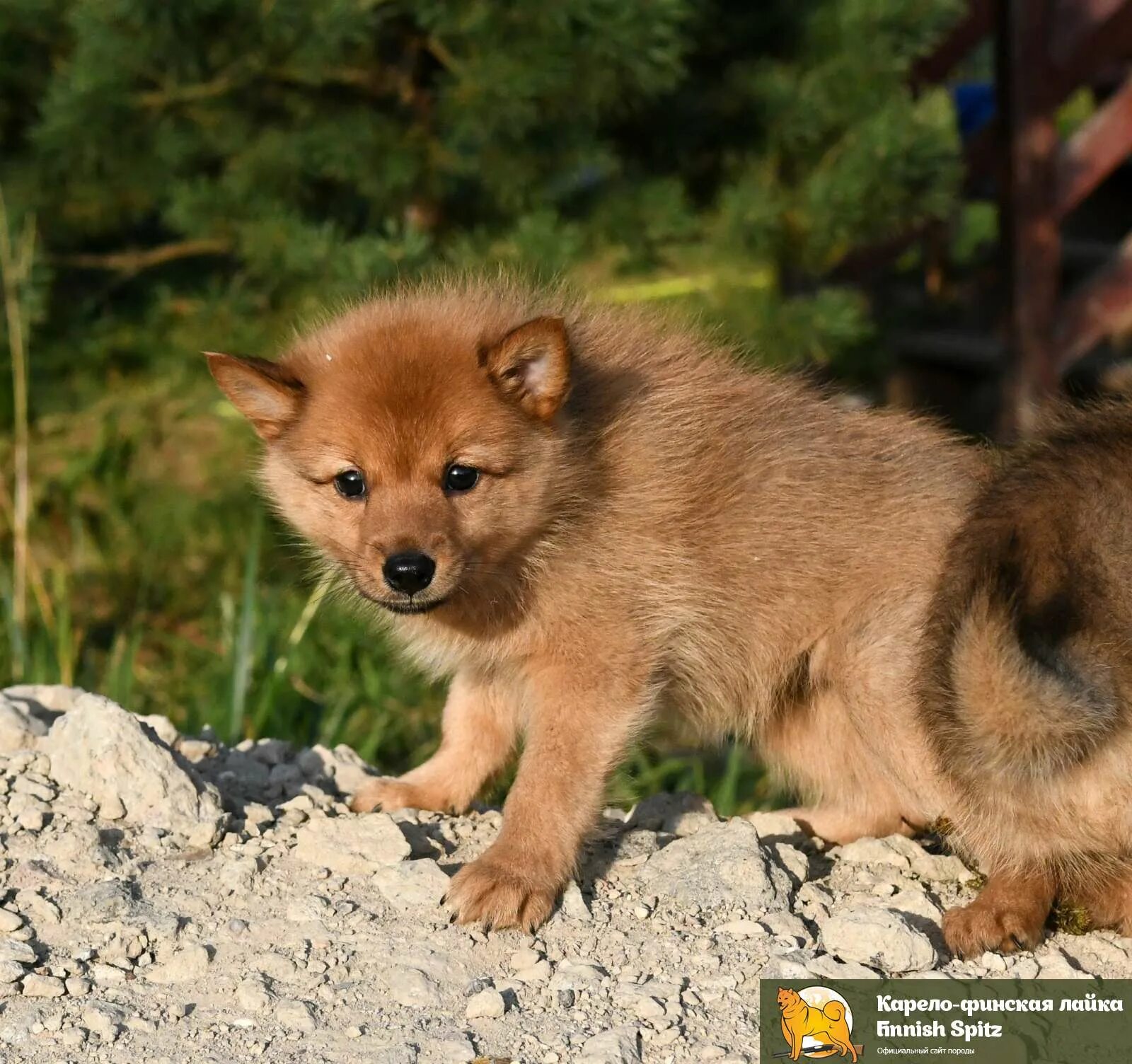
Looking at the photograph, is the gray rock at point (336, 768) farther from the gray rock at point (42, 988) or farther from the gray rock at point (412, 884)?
the gray rock at point (42, 988)

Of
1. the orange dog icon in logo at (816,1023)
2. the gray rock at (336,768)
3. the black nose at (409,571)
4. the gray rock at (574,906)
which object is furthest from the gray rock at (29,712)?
the orange dog icon in logo at (816,1023)

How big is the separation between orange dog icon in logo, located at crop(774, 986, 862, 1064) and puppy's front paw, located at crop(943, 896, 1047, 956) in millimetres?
434

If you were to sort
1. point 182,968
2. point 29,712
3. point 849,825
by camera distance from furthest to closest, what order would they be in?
point 849,825, point 29,712, point 182,968

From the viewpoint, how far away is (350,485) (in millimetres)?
3902

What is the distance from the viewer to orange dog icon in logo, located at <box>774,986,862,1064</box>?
304cm

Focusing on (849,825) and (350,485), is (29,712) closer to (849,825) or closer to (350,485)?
(350,485)

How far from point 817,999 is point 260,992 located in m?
1.12

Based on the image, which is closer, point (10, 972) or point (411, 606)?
point (10, 972)

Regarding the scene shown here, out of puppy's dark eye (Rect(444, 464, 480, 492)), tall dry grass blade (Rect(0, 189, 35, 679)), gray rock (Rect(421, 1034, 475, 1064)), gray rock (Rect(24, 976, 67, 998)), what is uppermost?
puppy's dark eye (Rect(444, 464, 480, 492))

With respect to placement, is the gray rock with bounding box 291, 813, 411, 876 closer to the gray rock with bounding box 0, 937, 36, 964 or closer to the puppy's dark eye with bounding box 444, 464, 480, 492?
the gray rock with bounding box 0, 937, 36, 964

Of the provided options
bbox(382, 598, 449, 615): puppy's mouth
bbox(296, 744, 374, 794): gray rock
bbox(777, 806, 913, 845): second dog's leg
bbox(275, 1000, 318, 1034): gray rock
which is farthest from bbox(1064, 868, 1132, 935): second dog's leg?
bbox(296, 744, 374, 794): gray rock

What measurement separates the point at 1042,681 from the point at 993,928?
0.68 meters

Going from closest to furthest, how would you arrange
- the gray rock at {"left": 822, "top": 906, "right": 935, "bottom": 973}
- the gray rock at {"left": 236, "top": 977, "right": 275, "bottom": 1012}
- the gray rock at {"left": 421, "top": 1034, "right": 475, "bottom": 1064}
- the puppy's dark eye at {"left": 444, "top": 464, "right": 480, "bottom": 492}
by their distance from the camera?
the gray rock at {"left": 421, "top": 1034, "right": 475, "bottom": 1064}, the gray rock at {"left": 236, "top": 977, "right": 275, "bottom": 1012}, the gray rock at {"left": 822, "top": 906, "right": 935, "bottom": 973}, the puppy's dark eye at {"left": 444, "top": 464, "right": 480, "bottom": 492}

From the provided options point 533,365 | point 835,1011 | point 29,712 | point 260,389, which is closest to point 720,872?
point 835,1011
